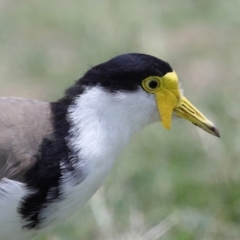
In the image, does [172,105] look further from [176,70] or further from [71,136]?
[176,70]

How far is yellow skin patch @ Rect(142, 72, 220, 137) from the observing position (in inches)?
137

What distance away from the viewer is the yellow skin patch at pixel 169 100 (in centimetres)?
349

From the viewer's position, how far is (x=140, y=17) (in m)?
6.61

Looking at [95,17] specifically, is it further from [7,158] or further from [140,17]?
[7,158]

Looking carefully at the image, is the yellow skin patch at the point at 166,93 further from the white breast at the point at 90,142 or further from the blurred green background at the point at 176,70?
the blurred green background at the point at 176,70

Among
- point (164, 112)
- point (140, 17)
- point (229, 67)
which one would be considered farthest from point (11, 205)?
point (140, 17)

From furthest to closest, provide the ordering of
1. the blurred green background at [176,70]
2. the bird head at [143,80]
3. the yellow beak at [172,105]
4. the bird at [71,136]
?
the blurred green background at [176,70], the yellow beak at [172,105], the bird head at [143,80], the bird at [71,136]

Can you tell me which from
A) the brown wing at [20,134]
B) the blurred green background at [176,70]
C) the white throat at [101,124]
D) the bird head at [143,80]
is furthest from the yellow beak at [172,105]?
the blurred green background at [176,70]

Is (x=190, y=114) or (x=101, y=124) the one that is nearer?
(x=101, y=124)

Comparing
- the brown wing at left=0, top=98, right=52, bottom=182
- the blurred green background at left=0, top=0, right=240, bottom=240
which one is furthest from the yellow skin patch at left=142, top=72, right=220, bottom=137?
the blurred green background at left=0, top=0, right=240, bottom=240

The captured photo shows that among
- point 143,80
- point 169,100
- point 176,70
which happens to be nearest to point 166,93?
point 169,100

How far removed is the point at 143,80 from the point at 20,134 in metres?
0.57

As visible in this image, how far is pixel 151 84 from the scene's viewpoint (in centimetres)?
348

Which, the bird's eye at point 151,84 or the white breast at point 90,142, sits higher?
the bird's eye at point 151,84
